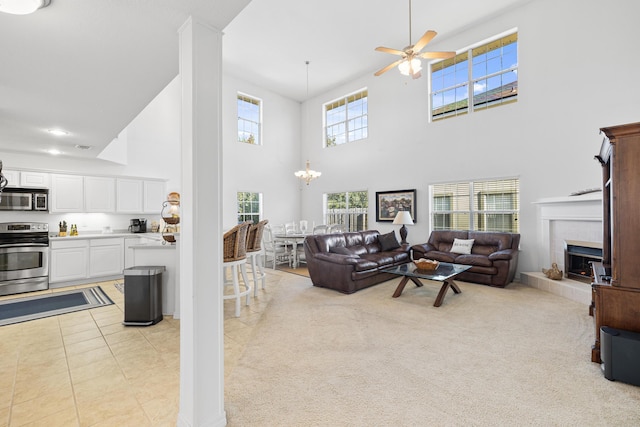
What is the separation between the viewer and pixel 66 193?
213 inches

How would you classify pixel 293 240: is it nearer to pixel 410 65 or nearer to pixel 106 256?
pixel 106 256

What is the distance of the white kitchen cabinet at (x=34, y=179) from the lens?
5.04 m

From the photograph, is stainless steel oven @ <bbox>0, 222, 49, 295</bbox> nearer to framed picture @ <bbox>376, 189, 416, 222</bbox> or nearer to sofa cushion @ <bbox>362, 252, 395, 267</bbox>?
sofa cushion @ <bbox>362, 252, 395, 267</bbox>

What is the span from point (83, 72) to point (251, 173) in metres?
5.97

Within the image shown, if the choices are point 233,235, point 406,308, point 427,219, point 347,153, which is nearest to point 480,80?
point 427,219

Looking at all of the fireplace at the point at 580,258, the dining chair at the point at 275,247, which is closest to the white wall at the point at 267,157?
the dining chair at the point at 275,247

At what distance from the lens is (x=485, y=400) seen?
194 cm

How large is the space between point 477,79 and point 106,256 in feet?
26.7

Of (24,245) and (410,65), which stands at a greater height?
(410,65)

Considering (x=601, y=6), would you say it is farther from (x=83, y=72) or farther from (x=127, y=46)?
(x=83, y=72)

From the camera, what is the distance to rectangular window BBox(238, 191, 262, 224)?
8.16 metres

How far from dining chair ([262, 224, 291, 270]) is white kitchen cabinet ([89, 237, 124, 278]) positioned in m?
2.82

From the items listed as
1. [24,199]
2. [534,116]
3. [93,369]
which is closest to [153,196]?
[24,199]

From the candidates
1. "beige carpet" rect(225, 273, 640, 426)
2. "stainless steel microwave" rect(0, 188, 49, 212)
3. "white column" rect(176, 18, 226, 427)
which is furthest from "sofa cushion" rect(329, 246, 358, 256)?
"stainless steel microwave" rect(0, 188, 49, 212)
